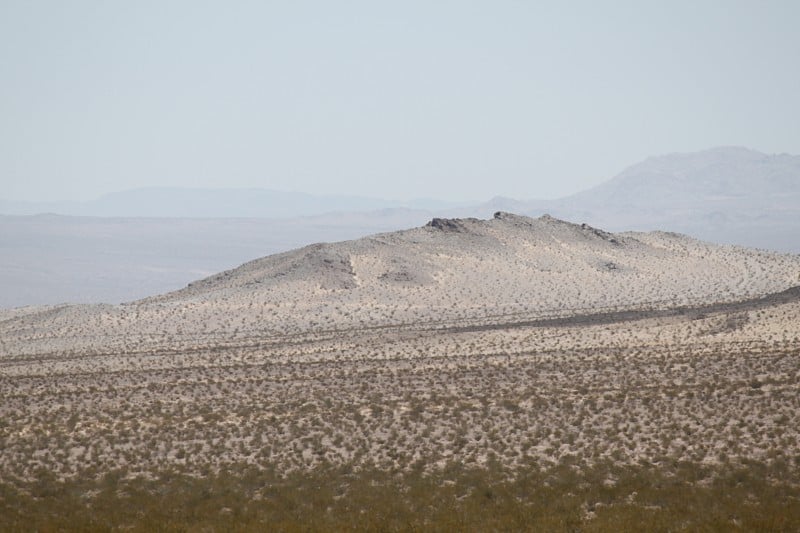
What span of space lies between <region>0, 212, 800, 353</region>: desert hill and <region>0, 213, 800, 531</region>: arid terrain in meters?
0.57

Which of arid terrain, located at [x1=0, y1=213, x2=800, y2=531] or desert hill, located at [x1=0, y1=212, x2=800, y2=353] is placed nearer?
arid terrain, located at [x1=0, y1=213, x2=800, y2=531]

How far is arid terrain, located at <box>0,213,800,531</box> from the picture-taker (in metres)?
23.3

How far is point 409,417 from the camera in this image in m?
32.5

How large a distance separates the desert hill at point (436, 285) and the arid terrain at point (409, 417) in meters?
0.57

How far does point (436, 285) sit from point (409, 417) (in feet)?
158

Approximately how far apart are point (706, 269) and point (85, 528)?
249 ft

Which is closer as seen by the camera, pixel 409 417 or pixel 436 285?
pixel 409 417

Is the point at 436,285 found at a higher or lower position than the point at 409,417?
higher

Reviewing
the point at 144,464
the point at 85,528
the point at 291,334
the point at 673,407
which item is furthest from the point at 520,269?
the point at 85,528

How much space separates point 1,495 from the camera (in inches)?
1006

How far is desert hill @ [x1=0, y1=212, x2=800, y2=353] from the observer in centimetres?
6862

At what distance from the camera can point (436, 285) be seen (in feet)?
264

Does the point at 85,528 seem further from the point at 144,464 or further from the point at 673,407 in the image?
the point at 673,407

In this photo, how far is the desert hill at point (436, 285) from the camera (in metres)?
68.6
